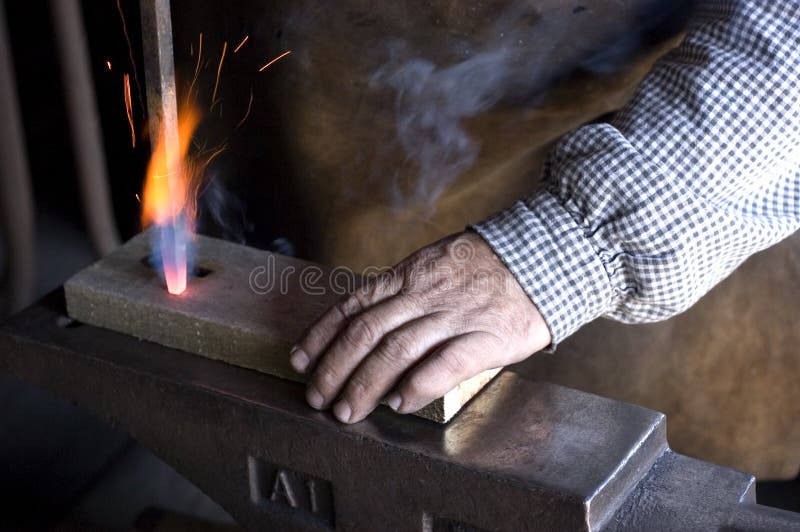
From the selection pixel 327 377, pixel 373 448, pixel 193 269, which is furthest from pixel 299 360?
pixel 193 269

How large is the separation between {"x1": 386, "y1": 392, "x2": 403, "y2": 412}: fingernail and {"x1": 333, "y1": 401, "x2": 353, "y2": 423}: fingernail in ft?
0.18

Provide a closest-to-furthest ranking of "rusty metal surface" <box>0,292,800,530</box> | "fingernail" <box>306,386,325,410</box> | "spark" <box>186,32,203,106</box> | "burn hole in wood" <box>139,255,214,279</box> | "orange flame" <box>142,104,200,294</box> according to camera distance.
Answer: "rusty metal surface" <box>0,292,800,530</box>
"fingernail" <box>306,386,325,410</box>
"orange flame" <box>142,104,200,294</box>
"burn hole in wood" <box>139,255,214,279</box>
"spark" <box>186,32,203,106</box>

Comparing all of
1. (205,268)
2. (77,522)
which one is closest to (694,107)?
(205,268)

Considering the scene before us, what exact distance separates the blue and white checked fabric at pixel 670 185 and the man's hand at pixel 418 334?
4 centimetres

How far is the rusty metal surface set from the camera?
4.20ft

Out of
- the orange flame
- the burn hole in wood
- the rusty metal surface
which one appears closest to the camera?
the rusty metal surface

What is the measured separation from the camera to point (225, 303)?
154 cm

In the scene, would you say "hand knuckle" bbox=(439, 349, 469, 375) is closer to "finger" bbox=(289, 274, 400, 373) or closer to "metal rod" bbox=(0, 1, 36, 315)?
"finger" bbox=(289, 274, 400, 373)

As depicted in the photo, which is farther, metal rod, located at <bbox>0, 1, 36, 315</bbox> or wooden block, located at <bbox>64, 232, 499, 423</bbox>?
metal rod, located at <bbox>0, 1, 36, 315</bbox>

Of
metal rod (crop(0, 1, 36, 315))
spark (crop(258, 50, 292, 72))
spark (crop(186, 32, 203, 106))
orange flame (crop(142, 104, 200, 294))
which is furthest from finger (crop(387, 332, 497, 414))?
metal rod (crop(0, 1, 36, 315))

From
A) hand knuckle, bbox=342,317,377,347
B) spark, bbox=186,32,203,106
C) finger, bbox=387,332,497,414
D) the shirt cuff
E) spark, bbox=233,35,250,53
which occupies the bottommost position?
finger, bbox=387,332,497,414

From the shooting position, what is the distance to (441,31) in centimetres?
176

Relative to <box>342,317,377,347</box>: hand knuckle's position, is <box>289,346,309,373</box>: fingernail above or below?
below

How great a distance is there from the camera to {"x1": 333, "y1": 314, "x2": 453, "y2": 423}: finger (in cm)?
135
